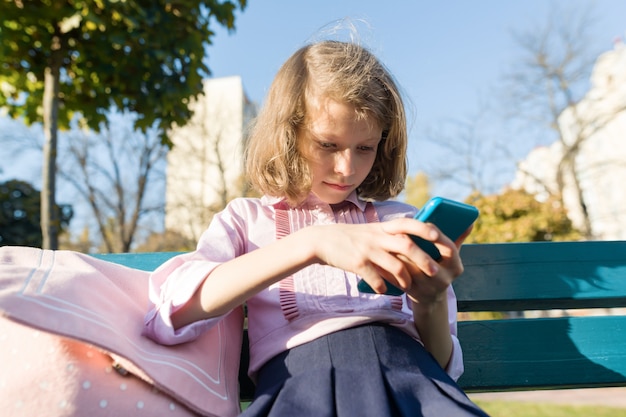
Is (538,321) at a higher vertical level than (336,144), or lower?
lower

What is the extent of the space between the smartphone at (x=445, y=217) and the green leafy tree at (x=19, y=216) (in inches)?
234

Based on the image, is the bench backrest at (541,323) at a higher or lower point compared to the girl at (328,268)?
lower

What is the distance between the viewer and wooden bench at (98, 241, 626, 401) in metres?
1.67

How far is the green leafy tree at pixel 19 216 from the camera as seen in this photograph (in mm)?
6293

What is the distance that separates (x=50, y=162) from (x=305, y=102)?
264cm

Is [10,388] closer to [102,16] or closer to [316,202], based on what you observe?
[316,202]

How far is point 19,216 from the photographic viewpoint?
642 cm

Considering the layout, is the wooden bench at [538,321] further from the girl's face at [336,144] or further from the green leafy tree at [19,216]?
the green leafy tree at [19,216]

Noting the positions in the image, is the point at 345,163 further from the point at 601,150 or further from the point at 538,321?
the point at 601,150

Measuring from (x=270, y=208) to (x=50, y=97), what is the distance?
2.70 meters

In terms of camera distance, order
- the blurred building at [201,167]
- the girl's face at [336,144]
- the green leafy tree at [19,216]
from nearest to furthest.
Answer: the girl's face at [336,144]
the green leafy tree at [19,216]
the blurred building at [201,167]

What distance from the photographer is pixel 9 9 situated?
3316 millimetres

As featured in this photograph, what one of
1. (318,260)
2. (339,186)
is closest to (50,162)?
(339,186)

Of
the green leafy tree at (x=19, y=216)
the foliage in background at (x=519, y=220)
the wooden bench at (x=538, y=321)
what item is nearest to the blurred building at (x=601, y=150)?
the foliage in background at (x=519, y=220)
